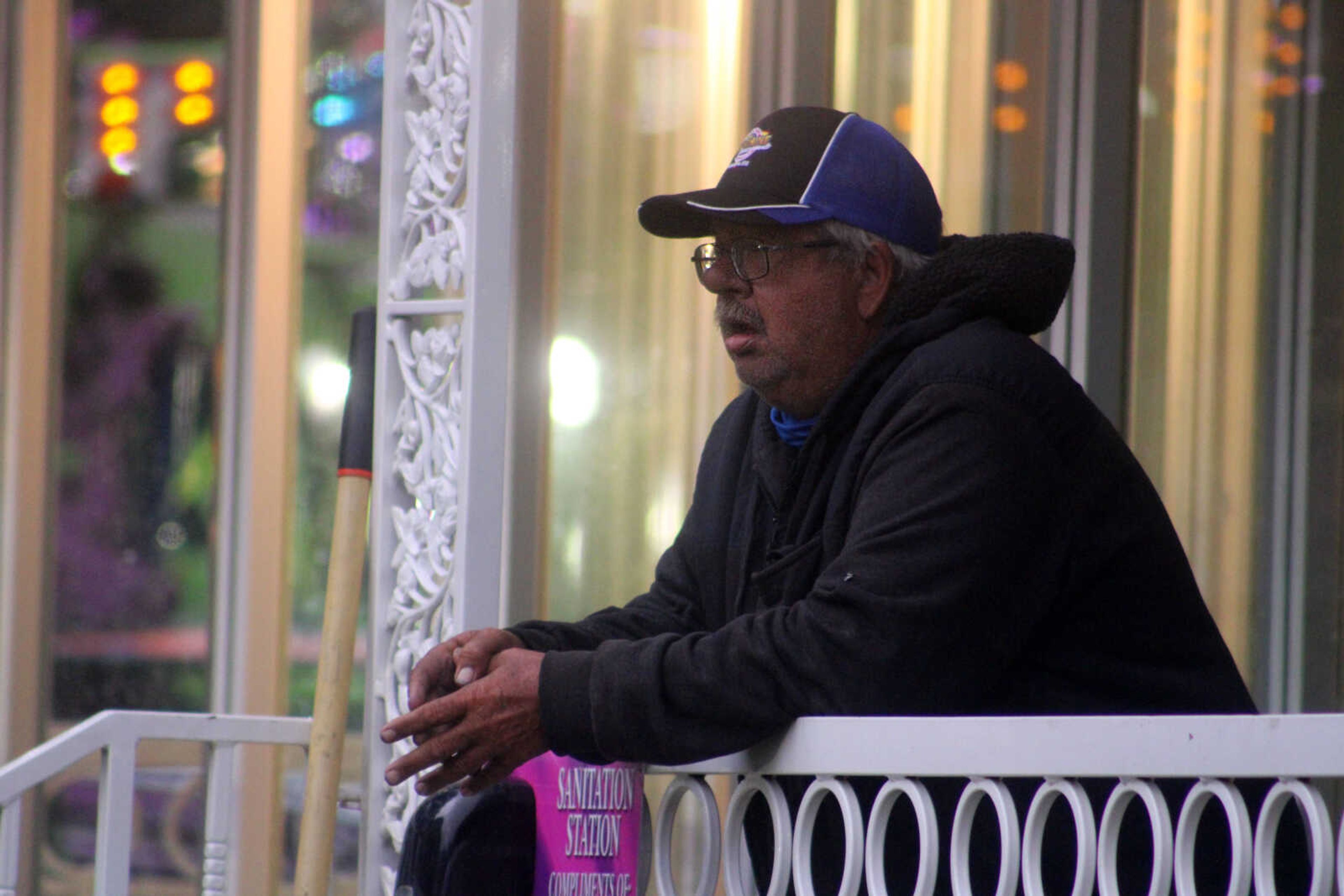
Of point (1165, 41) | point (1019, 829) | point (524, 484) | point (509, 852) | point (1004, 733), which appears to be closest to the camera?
point (1004, 733)

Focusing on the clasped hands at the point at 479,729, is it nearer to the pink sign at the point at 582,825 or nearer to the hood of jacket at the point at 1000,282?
the pink sign at the point at 582,825

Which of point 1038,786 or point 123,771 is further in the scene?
point 123,771

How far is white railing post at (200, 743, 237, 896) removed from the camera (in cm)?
320

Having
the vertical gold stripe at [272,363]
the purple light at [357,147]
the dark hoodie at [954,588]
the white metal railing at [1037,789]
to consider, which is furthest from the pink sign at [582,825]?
the purple light at [357,147]

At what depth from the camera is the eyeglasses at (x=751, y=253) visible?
210 cm

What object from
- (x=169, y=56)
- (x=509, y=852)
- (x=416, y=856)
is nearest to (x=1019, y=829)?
(x=509, y=852)

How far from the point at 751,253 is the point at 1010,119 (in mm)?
2607

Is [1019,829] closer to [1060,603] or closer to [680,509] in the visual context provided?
[1060,603]

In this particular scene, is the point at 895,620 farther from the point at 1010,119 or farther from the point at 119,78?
the point at 119,78

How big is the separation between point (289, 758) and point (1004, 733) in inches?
146

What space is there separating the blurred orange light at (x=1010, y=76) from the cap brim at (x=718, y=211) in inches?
98.8

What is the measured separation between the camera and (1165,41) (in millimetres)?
4625

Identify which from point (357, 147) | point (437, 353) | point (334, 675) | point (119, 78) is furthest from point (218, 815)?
point (119, 78)

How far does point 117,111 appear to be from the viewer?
203 inches
